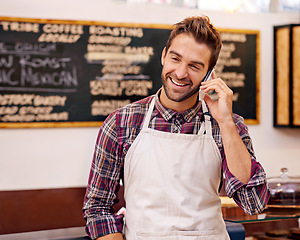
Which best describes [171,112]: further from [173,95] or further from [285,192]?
[285,192]

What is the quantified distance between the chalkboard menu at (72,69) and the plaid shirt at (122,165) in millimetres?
1499

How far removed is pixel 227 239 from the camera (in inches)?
72.1

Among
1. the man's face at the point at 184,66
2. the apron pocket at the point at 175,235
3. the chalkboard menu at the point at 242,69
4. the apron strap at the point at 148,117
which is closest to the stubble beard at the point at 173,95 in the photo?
the man's face at the point at 184,66

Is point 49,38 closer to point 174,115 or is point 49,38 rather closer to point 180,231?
point 174,115

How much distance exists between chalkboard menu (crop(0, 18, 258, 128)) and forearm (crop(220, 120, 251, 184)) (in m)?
1.75

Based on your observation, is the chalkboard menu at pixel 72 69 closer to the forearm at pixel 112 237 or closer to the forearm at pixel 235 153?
the forearm at pixel 112 237

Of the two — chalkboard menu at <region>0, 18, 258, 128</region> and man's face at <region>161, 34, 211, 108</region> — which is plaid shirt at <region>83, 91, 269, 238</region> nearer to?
man's face at <region>161, 34, 211, 108</region>

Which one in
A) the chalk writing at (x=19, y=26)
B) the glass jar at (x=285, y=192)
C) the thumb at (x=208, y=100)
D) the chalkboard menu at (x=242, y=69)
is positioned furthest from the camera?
the chalkboard menu at (x=242, y=69)

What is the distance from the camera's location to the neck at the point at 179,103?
1.82 metres

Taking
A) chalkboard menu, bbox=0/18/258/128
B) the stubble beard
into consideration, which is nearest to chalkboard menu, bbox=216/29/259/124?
chalkboard menu, bbox=0/18/258/128

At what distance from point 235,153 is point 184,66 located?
35cm

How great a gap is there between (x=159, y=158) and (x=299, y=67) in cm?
224

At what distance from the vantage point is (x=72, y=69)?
10.7 ft

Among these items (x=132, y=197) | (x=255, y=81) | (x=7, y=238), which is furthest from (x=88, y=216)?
(x=255, y=81)
